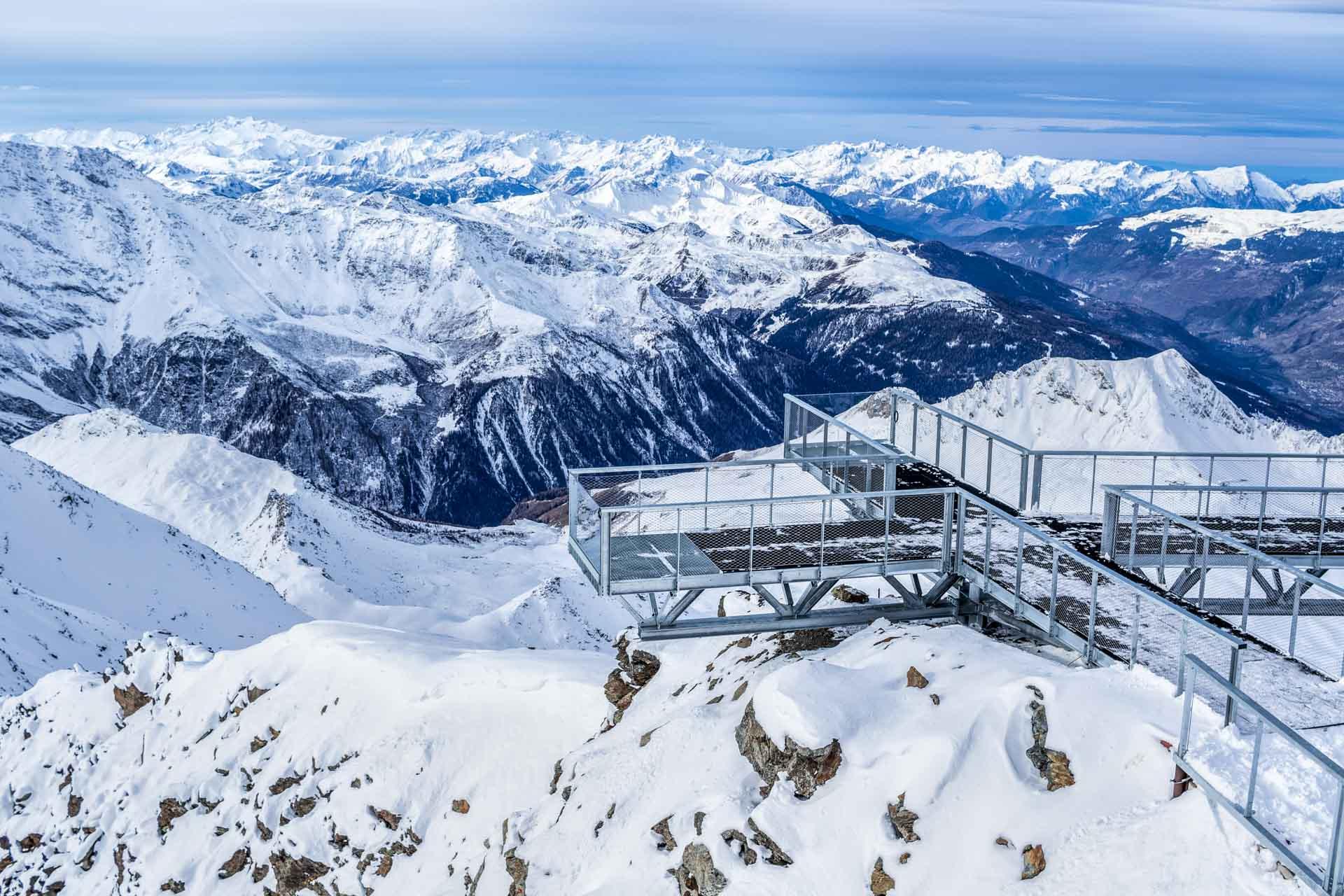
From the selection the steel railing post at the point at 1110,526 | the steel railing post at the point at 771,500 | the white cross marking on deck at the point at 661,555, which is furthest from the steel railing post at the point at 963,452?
the white cross marking on deck at the point at 661,555

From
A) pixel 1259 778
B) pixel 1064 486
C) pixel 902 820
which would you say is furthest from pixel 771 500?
pixel 1064 486

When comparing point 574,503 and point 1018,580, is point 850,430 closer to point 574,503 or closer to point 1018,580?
point 1018,580

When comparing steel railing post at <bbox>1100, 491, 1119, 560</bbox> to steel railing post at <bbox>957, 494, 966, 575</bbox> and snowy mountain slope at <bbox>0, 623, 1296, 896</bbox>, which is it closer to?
steel railing post at <bbox>957, 494, 966, 575</bbox>

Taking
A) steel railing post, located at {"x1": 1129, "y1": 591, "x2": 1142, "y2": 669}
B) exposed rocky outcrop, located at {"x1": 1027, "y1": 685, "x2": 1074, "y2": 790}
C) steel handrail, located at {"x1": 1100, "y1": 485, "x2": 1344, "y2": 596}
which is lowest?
exposed rocky outcrop, located at {"x1": 1027, "y1": 685, "x2": 1074, "y2": 790}

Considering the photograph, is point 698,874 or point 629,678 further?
point 629,678

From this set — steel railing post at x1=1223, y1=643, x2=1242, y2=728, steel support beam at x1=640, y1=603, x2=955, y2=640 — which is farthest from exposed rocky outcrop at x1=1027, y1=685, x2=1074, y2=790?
steel support beam at x1=640, y1=603, x2=955, y2=640

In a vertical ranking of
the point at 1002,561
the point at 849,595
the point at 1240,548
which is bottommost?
the point at 849,595
